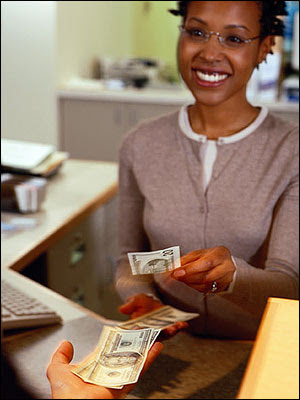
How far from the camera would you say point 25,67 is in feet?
5.48

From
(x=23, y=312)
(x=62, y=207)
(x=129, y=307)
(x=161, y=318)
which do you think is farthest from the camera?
(x=62, y=207)

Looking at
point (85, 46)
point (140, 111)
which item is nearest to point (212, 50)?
point (140, 111)

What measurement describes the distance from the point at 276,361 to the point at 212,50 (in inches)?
29.9

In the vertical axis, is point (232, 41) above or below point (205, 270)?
above

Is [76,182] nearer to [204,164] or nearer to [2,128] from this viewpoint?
[2,128]

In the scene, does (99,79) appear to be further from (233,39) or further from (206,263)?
(206,263)

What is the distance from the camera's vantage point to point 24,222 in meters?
1.89

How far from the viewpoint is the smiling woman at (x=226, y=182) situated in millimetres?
1046

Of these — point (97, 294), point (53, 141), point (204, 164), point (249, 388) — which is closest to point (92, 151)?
point (53, 141)

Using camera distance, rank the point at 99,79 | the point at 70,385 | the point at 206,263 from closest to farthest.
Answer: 1. the point at 70,385
2. the point at 206,263
3. the point at 99,79

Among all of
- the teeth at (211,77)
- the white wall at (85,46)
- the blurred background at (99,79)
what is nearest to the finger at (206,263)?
the teeth at (211,77)

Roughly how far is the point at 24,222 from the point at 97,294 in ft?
1.22

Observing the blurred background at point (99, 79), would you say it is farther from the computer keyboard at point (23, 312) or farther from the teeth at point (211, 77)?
the teeth at point (211, 77)

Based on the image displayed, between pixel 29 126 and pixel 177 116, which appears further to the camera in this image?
pixel 29 126
